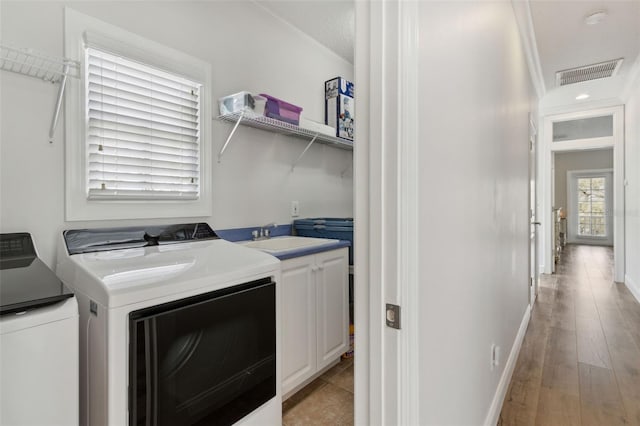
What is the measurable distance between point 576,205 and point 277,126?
969cm

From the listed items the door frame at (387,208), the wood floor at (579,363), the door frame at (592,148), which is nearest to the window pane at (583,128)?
the door frame at (592,148)

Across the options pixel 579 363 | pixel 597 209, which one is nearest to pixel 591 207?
pixel 597 209

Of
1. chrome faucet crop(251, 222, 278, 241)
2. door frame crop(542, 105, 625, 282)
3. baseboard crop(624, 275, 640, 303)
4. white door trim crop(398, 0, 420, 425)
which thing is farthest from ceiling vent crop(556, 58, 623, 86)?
white door trim crop(398, 0, 420, 425)

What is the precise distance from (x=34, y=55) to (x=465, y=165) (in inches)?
65.3

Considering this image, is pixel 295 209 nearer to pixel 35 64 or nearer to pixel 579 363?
pixel 35 64

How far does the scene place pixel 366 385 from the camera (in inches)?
31.1

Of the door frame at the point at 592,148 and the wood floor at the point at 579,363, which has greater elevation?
the door frame at the point at 592,148

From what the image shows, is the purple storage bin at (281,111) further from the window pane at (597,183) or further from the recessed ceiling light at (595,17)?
the window pane at (597,183)

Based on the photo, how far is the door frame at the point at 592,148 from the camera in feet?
13.9

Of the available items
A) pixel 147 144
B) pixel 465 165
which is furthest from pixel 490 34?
pixel 147 144

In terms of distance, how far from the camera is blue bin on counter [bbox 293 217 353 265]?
2.40 meters

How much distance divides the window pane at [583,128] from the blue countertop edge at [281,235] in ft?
15.1

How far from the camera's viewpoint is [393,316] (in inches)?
29.4

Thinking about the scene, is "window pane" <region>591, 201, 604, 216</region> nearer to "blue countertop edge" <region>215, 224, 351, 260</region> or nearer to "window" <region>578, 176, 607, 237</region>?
"window" <region>578, 176, 607, 237</region>
